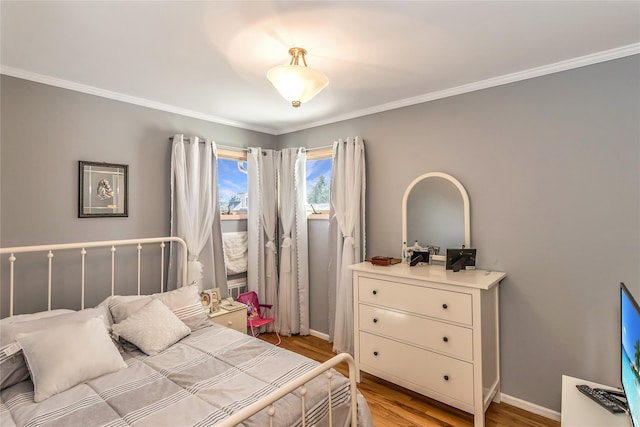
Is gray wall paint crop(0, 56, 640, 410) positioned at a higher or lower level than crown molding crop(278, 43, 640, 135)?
lower

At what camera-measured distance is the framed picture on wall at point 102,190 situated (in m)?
2.45

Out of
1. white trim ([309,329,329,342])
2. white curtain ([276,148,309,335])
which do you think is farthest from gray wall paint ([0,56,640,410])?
white trim ([309,329,329,342])

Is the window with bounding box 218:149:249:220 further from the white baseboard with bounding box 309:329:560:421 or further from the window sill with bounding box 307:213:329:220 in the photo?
the white baseboard with bounding box 309:329:560:421

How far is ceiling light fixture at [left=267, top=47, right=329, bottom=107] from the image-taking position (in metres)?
1.69

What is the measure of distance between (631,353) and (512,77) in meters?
1.88

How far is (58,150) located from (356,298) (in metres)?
2.54

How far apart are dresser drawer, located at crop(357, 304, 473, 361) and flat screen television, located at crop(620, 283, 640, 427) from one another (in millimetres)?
817

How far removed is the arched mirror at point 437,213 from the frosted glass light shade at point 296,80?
1409 millimetres

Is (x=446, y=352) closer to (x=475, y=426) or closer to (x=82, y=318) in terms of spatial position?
(x=475, y=426)

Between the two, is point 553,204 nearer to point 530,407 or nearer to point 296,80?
point 530,407

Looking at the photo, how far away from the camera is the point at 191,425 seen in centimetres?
131

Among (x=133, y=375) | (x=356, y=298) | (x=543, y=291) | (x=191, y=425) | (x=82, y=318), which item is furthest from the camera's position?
(x=356, y=298)

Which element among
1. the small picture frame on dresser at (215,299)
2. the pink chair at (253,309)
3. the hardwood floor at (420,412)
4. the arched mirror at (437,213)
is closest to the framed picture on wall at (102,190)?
the small picture frame on dresser at (215,299)

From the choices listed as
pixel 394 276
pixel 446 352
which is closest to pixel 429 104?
pixel 394 276
